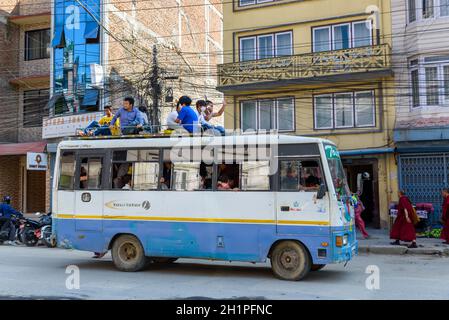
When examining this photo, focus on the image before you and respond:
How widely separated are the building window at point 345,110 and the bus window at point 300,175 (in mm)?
11171

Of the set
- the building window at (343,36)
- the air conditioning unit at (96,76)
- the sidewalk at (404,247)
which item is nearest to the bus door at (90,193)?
the sidewalk at (404,247)

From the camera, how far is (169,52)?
3011 centimetres

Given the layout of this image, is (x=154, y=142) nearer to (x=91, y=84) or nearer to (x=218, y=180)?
(x=218, y=180)

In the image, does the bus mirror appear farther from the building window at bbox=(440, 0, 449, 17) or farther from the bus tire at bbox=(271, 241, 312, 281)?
the building window at bbox=(440, 0, 449, 17)

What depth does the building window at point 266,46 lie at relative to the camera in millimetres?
21578

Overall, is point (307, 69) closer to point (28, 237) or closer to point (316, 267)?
point (316, 267)

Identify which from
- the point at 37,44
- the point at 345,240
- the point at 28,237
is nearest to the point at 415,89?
the point at 345,240

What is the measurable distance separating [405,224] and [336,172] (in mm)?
6336

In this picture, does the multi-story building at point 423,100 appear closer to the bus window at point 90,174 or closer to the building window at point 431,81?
the building window at point 431,81

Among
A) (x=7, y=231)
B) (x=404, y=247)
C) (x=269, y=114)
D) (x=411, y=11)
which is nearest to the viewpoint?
(x=404, y=247)

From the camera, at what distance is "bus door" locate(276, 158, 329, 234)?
9.29 metres

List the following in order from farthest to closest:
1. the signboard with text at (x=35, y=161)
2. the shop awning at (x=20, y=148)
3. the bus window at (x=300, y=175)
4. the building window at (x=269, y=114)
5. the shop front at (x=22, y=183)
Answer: the shop front at (x=22, y=183)
the shop awning at (x=20, y=148)
the building window at (x=269, y=114)
the signboard with text at (x=35, y=161)
the bus window at (x=300, y=175)

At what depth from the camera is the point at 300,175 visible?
9.52 meters
